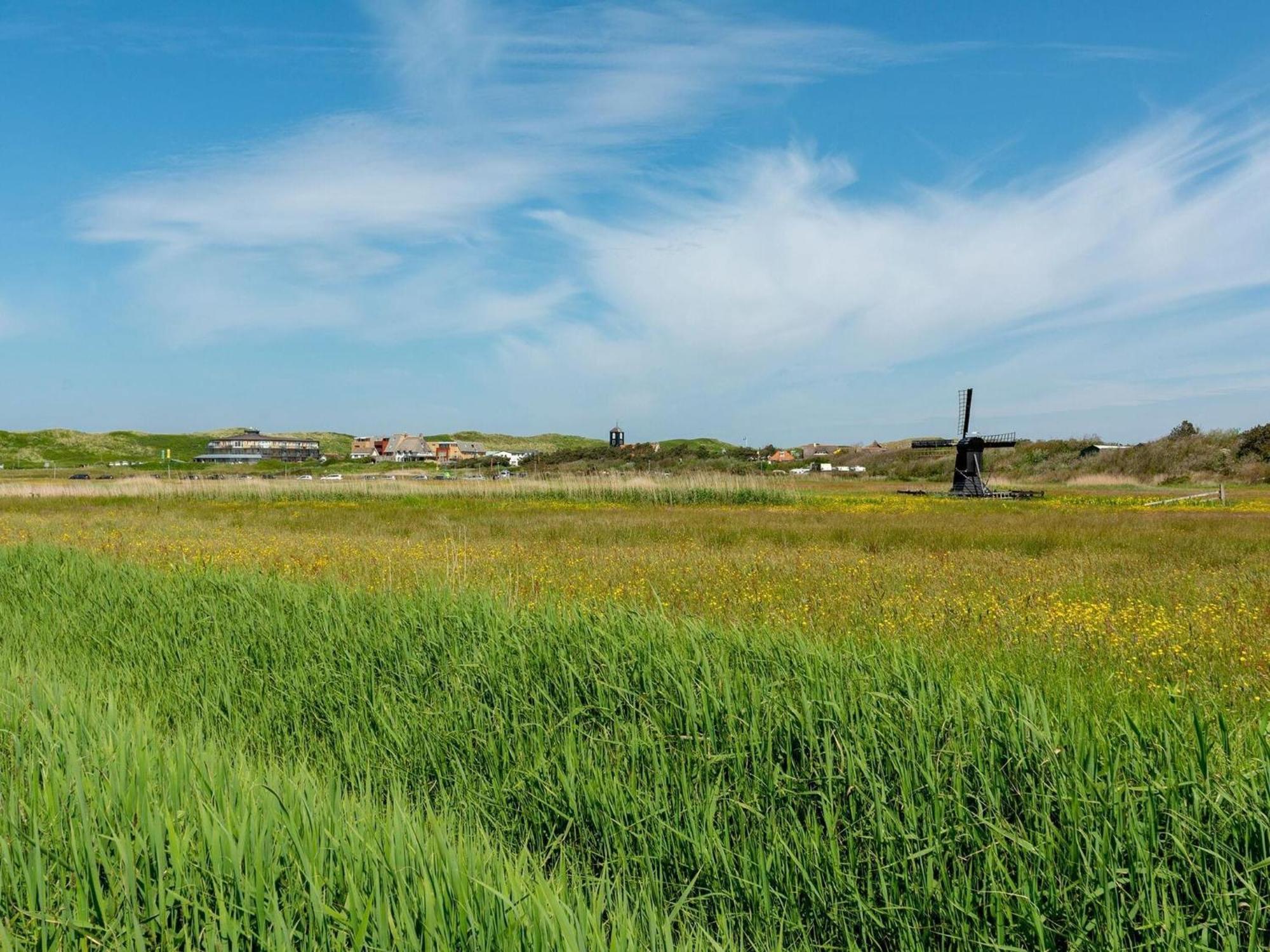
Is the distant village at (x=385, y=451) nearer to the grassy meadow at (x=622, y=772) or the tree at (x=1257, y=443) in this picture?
the tree at (x=1257, y=443)

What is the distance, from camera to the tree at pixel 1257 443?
59625 mm

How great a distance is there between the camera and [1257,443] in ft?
200

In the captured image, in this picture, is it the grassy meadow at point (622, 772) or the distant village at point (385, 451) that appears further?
the distant village at point (385, 451)

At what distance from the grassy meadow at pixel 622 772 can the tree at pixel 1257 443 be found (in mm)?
65387

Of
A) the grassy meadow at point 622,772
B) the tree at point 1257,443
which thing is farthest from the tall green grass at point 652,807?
the tree at point 1257,443

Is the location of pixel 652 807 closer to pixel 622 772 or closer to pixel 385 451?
pixel 622 772

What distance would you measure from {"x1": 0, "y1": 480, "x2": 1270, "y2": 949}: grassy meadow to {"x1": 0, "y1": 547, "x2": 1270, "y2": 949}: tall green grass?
24 millimetres

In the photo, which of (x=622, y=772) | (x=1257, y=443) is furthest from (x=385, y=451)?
(x=622, y=772)

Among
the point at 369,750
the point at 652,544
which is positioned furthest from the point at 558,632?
the point at 652,544

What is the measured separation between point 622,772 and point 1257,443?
2973 inches

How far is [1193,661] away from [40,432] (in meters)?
214

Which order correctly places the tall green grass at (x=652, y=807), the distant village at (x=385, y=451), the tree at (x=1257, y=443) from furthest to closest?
1. the distant village at (x=385, y=451)
2. the tree at (x=1257, y=443)
3. the tall green grass at (x=652, y=807)

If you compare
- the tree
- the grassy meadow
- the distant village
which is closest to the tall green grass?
the grassy meadow

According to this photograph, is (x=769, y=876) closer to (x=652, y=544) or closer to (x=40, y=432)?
(x=652, y=544)
